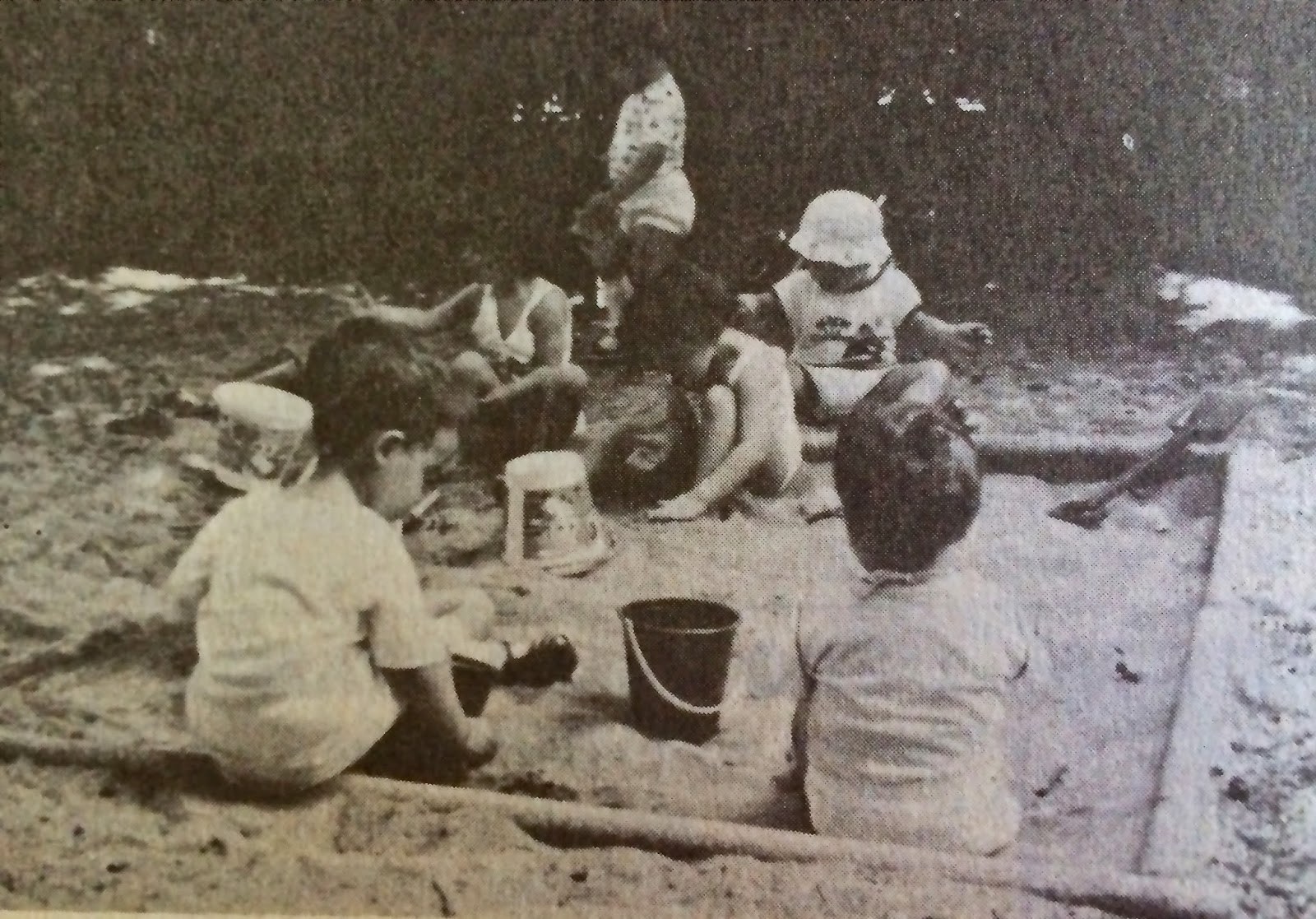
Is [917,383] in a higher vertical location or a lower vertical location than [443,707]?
higher

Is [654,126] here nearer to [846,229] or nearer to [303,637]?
[846,229]

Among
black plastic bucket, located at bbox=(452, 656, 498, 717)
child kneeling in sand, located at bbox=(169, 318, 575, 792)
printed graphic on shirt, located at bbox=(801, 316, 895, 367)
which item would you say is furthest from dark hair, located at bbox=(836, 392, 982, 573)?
black plastic bucket, located at bbox=(452, 656, 498, 717)

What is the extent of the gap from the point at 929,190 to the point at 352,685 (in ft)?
4.13

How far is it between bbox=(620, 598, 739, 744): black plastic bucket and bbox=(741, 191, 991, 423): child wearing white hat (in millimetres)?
425

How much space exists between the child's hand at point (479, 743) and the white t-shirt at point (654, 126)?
0.96 m

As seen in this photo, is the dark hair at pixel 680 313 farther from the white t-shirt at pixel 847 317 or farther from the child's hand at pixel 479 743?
the child's hand at pixel 479 743

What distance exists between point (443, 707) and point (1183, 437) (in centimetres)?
131

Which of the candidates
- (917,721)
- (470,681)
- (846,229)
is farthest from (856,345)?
(470,681)

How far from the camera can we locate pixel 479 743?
219 cm

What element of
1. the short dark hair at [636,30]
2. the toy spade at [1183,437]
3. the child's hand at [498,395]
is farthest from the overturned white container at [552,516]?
the toy spade at [1183,437]

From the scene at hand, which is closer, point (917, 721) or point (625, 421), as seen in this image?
point (917, 721)

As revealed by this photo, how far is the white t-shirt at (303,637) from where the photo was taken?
2.14 metres

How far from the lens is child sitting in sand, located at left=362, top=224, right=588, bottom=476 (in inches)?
88.5

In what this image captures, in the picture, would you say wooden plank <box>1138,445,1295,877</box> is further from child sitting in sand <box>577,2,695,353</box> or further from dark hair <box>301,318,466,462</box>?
dark hair <box>301,318,466,462</box>
